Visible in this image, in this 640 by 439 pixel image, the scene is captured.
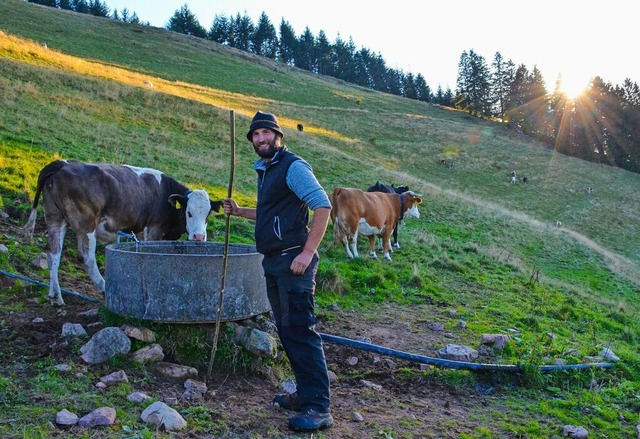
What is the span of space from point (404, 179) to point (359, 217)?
17919mm

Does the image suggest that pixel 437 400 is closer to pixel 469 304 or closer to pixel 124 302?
pixel 124 302

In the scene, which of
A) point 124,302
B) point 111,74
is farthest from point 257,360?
point 111,74

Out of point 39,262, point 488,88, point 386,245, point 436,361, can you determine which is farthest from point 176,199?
point 488,88

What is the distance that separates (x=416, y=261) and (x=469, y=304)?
3.46 metres

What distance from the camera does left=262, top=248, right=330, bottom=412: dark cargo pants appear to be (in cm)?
461

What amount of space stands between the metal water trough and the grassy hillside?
2.80m

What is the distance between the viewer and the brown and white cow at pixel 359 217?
1280 cm

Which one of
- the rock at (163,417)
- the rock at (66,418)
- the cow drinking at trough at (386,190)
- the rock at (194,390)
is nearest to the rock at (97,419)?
the rock at (66,418)

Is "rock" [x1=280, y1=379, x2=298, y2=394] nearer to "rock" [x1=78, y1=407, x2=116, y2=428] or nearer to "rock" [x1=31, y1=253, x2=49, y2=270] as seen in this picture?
"rock" [x1=78, y1=407, x2=116, y2=428]

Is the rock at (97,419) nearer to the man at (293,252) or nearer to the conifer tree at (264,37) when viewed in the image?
the man at (293,252)

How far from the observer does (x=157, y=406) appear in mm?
4309

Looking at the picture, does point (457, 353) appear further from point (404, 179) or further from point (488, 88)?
point (488, 88)

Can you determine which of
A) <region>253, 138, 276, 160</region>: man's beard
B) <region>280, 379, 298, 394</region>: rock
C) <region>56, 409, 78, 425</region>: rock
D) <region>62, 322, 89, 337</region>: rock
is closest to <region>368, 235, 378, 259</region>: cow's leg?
<region>280, 379, 298, 394</region>: rock

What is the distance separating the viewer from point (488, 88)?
90188mm
